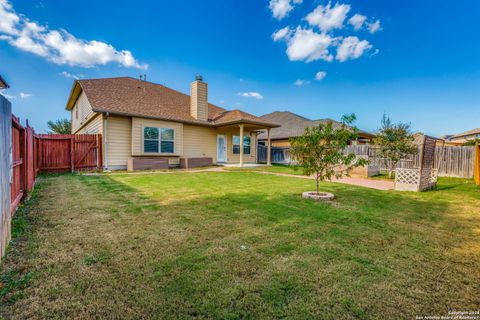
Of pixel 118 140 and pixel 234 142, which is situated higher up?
pixel 234 142

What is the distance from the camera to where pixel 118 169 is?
1229cm

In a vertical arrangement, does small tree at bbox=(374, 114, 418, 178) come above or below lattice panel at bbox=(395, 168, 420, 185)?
above

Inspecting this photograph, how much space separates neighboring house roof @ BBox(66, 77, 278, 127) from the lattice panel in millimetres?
8775

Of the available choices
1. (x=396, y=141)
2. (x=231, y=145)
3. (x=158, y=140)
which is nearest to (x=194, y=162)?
(x=158, y=140)

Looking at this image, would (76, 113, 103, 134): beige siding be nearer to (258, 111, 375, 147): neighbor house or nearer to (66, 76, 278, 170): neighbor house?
(66, 76, 278, 170): neighbor house

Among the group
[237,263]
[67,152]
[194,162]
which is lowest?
[237,263]

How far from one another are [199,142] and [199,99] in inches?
117

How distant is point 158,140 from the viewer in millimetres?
13367

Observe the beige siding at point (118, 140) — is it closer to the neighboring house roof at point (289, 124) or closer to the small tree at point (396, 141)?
the small tree at point (396, 141)

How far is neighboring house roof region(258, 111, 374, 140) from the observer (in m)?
24.5

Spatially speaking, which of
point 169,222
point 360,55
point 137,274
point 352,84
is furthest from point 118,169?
point 352,84

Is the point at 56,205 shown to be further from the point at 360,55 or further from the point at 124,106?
the point at 360,55

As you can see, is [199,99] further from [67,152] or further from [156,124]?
[67,152]

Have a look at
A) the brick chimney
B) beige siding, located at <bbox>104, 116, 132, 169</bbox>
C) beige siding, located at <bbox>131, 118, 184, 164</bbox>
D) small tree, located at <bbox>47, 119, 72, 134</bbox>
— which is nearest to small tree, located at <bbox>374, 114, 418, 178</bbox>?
the brick chimney
